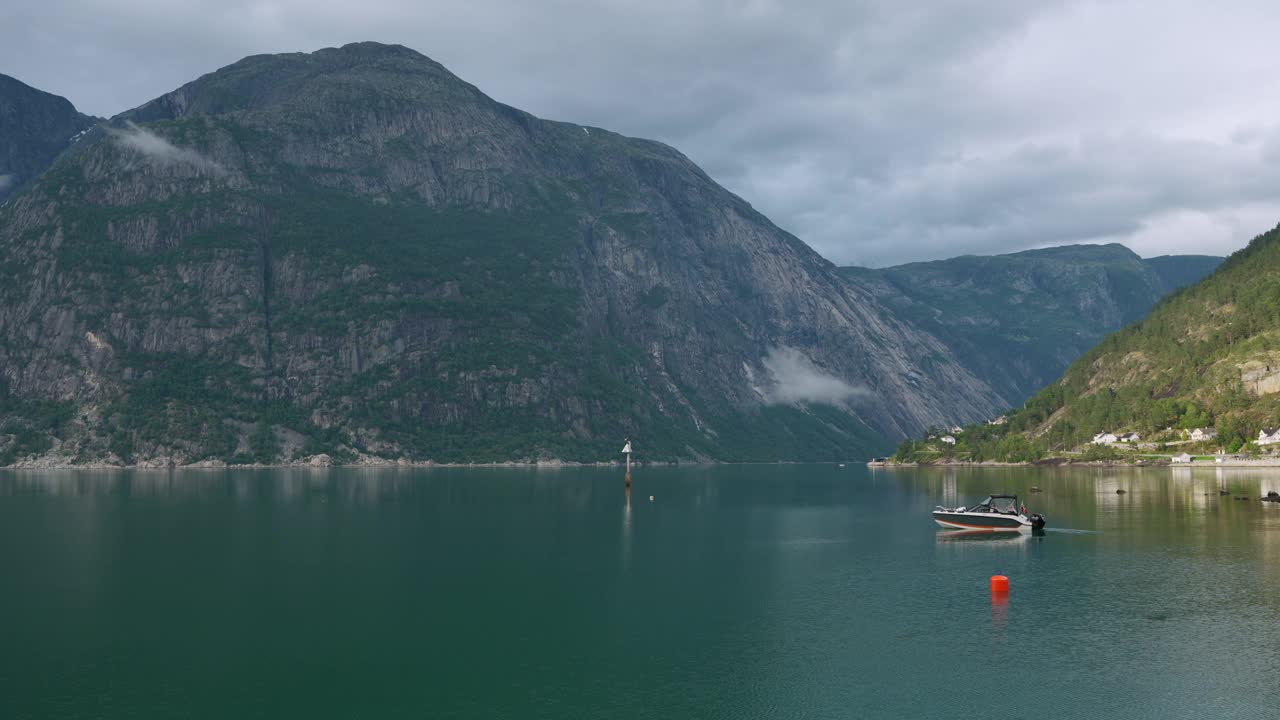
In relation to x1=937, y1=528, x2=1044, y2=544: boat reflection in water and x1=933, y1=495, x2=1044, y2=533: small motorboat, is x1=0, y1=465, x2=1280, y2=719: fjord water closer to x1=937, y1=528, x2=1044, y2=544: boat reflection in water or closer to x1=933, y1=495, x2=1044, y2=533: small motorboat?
x1=937, y1=528, x2=1044, y2=544: boat reflection in water

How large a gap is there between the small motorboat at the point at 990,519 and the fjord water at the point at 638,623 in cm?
431

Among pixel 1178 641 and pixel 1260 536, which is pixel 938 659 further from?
pixel 1260 536

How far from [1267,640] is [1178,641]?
19.0 ft

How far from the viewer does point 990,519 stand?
140 metres

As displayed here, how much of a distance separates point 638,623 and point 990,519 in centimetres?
7888

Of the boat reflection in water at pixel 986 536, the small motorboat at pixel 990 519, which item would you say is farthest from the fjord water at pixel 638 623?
the small motorboat at pixel 990 519

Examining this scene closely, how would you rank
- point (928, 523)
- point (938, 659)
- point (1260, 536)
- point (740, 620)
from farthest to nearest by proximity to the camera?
point (928, 523), point (1260, 536), point (740, 620), point (938, 659)

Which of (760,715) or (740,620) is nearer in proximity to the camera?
(760,715)

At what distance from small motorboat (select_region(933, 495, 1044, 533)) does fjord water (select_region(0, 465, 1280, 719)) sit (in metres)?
4.31

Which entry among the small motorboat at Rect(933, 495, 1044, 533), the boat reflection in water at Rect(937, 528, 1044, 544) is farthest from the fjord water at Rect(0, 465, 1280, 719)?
the small motorboat at Rect(933, 495, 1044, 533)

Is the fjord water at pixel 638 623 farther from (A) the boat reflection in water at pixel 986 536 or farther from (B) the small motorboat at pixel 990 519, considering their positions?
(B) the small motorboat at pixel 990 519

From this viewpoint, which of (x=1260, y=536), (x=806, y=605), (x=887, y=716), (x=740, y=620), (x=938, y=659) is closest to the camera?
(x=887, y=716)

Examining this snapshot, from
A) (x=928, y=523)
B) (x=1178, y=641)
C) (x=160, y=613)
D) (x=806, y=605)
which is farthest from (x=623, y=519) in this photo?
(x=1178, y=641)

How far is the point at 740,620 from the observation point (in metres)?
79.4
